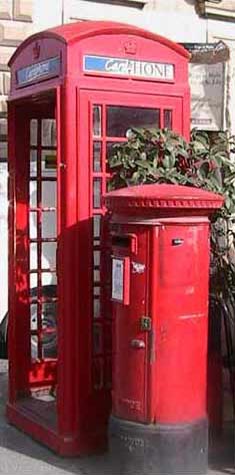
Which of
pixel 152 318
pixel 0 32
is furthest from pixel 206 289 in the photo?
pixel 0 32

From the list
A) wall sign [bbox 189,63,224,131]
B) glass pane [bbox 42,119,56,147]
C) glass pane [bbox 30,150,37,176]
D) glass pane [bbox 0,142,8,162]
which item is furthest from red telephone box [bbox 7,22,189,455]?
wall sign [bbox 189,63,224,131]

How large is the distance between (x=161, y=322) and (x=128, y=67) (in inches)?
61.5

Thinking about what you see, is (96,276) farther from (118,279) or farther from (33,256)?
(33,256)

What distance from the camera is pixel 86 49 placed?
4.75m

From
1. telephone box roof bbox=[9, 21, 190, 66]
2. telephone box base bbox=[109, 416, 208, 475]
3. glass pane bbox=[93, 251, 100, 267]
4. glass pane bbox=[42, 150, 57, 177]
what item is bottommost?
telephone box base bbox=[109, 416, 208, 475]

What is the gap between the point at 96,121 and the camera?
484 cm

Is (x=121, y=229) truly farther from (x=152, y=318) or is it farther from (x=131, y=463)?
(x=131, y=463)

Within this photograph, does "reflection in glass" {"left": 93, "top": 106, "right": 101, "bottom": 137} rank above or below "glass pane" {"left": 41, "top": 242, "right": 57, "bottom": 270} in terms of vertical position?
above

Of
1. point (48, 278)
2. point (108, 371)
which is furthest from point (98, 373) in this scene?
point (48, 278)

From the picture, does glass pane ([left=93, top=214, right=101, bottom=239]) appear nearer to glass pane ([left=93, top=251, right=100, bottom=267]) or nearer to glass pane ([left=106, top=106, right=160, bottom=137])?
glass pane ([left=93, top=251, right=100, bottom=267])

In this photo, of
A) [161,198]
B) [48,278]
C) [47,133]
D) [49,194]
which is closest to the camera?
[161,198]

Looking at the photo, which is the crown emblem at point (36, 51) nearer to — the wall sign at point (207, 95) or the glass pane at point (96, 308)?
the glass pane at point (96, 308)

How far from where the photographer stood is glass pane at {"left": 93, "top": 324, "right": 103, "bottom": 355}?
496cm

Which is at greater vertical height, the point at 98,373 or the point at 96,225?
the point at 96,225
